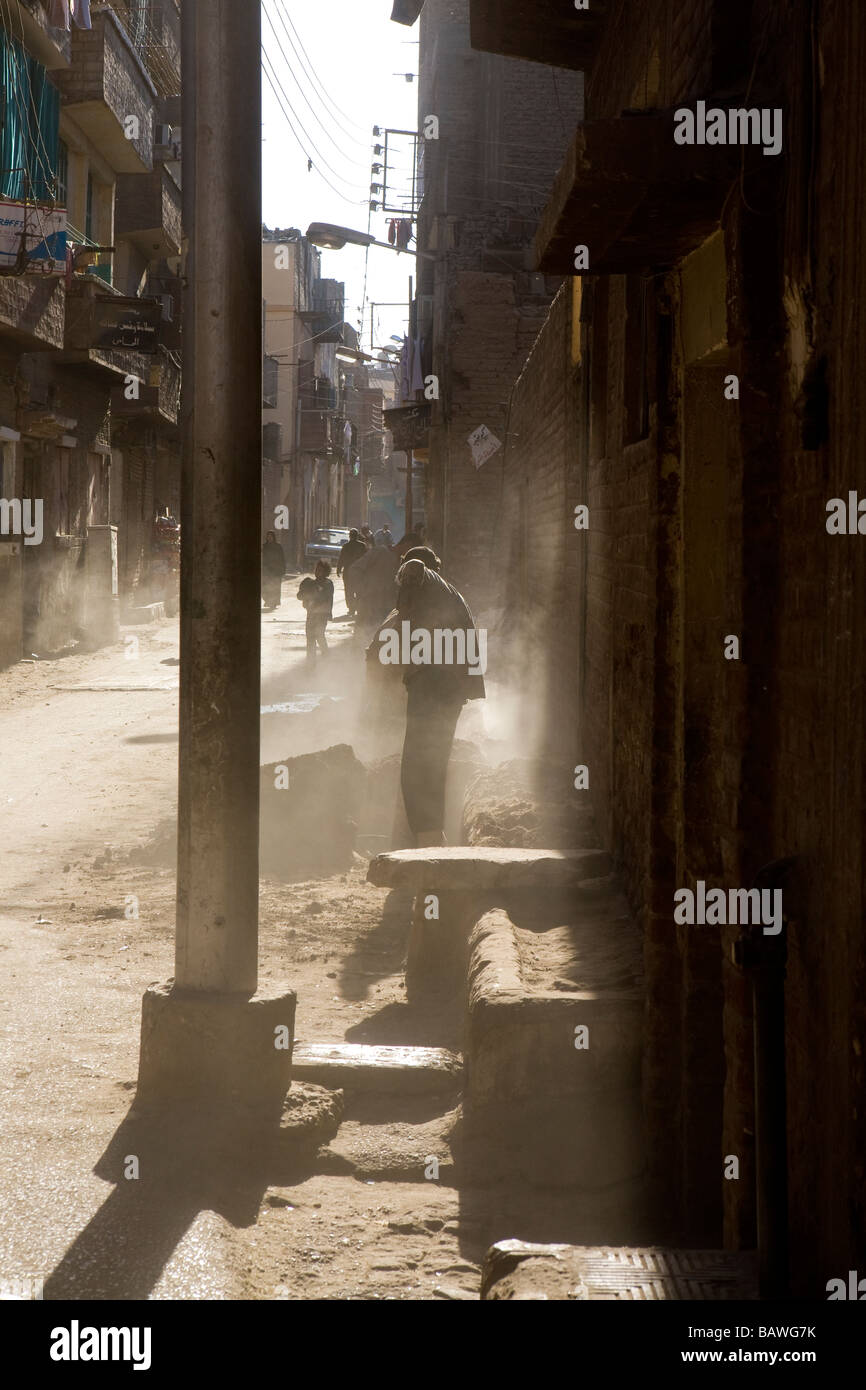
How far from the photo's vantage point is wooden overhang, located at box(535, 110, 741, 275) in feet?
9.58

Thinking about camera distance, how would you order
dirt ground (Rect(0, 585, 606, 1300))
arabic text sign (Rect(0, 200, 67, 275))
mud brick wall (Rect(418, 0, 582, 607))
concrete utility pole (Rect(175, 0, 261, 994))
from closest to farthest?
dirt ground (Rect(0, 585, 606, 1300)) < concrete utility pole (Rect(175, 0, 261, 994)) < arabic text sign (Rect(0, 200, 67, 275)) < mud brick wall (Rect(418, 0, 582, 607))

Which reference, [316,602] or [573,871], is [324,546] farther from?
[573,871]

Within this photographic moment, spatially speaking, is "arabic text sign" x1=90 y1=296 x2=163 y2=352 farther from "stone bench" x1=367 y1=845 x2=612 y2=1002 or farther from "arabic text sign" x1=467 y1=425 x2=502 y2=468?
"stone bench" x1=367 y1=845 x2=612 y2=1002

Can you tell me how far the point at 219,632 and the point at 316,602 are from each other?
13.7 metres

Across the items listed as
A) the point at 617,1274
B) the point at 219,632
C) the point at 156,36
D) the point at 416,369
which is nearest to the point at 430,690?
the point at 219,632

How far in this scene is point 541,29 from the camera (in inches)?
266

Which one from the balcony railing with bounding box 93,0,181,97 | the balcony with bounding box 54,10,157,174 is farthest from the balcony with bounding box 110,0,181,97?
the balcony with bounding box 54,10,157,174

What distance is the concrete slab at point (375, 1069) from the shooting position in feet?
15.1

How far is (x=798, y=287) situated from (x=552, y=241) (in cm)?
100

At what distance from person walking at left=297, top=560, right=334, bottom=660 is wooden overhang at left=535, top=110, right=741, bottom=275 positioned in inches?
555

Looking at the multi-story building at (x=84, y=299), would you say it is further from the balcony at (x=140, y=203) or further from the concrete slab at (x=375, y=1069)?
the concrete slab at (x=375, y=1069)

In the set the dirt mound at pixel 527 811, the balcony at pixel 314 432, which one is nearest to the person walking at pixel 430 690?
the dirt mound at pixel 527 811

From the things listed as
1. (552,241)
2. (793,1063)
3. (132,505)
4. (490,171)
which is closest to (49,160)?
(490,171)
